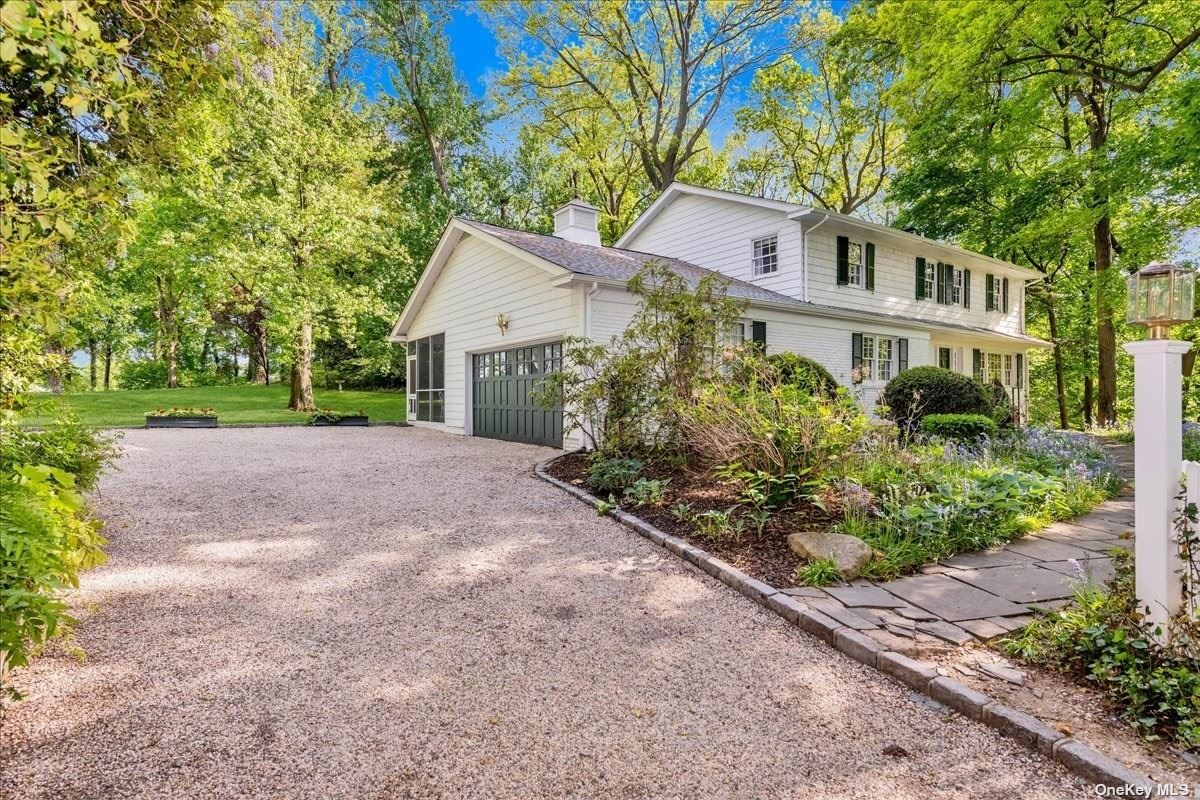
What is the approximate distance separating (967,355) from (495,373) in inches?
550

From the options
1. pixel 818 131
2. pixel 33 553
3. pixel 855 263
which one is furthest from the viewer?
pixel 818 131

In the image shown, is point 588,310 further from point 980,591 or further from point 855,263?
point 855,263

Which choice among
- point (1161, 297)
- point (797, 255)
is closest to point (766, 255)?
point (797, 255)

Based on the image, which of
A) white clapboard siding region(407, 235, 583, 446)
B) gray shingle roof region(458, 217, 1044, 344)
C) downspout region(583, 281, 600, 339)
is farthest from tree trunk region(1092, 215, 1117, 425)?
white clapboard siding region(407, 235, 583, 446)

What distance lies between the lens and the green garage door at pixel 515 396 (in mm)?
10961

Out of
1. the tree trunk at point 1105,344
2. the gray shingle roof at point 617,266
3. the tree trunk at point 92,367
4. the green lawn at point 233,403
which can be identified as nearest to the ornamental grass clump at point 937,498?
the gray shingle roof at point 617,266

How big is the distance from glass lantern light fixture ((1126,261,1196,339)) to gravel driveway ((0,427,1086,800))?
198 centimetres

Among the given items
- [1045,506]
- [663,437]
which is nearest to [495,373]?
[663,437]

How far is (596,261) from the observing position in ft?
37.5

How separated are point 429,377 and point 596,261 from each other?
6467 mm

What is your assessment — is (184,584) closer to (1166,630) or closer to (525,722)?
(525,722)

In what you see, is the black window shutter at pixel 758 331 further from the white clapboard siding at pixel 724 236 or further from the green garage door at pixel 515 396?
the green garage door at pixel 515 396

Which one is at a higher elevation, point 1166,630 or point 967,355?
point 967,355

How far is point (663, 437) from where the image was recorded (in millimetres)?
7684
